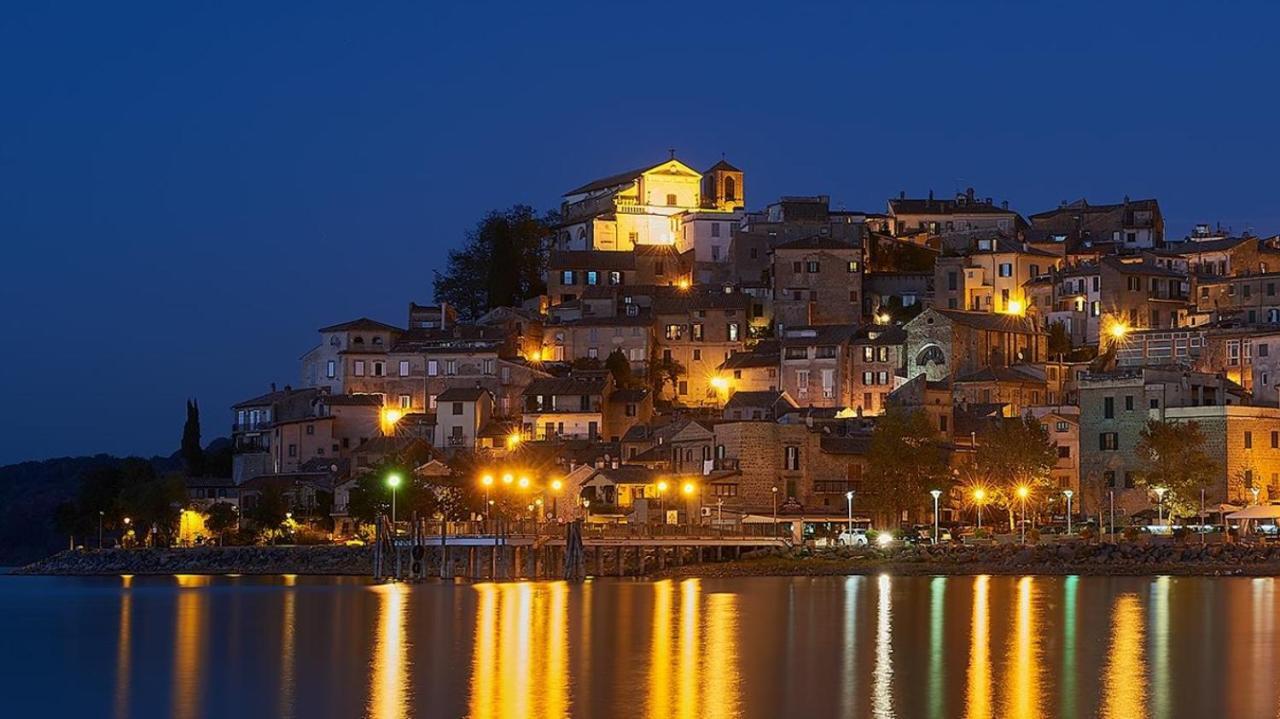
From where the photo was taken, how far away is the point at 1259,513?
2847 inches

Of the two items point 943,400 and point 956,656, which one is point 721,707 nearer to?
point 956,656

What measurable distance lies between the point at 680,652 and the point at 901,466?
108ft

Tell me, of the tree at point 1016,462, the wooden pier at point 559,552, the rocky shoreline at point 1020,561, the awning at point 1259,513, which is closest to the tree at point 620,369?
the wooden pier at point 559,552

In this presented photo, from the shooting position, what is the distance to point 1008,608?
57.0 m

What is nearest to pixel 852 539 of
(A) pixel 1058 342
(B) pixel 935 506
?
(B) pixel 935 506

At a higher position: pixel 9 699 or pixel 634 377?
pixel 634 377

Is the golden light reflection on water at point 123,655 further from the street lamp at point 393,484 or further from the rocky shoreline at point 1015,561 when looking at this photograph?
the rocky shoreline at point 1015,561

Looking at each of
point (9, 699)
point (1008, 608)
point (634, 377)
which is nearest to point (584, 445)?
point (634, 377)

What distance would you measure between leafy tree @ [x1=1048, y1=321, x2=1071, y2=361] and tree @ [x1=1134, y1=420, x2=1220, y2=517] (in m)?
19.8

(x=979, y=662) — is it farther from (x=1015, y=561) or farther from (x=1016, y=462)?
(x=1016, y=462)

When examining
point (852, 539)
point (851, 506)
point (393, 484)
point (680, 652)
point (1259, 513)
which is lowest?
point (680, 652)

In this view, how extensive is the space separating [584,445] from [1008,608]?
126 ft

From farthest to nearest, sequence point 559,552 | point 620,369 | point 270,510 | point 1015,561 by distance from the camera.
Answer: point 620,369 < point 270,510 < point 559,552 < point 1015,561

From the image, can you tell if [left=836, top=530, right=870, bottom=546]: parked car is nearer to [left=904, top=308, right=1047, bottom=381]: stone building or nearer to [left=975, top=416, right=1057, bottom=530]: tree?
[left=975, top=416, right=1057, bottom=530]: tree
